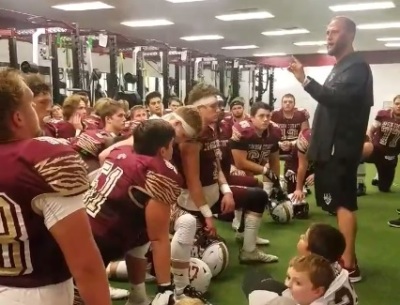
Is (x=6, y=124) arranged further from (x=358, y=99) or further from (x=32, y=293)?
(x=358, y=99)

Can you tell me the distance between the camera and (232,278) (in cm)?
375

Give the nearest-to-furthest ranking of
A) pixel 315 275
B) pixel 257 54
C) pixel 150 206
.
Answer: pixel 315 275, pixel 150 206, pixel 257 54

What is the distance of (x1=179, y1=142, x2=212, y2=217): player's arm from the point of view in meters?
3.30

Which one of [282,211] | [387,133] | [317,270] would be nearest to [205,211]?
[317,270]

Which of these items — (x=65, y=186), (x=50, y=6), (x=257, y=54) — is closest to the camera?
(x=65, y=186)

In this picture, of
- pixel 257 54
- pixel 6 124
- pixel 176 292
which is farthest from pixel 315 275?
pixel 257 54

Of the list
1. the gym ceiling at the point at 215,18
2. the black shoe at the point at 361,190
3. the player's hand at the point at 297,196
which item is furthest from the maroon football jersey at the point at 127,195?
the gym ceiling at the point at 215,18

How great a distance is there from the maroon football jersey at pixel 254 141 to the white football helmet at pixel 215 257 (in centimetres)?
179

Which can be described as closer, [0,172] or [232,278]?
[0,172]

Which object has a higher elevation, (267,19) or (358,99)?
(267,19)

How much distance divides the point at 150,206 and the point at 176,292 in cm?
68

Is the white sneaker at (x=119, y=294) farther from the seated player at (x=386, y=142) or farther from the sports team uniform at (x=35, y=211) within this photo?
the seated player at (x=386, y=142)

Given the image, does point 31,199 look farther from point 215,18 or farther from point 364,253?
point 215,18

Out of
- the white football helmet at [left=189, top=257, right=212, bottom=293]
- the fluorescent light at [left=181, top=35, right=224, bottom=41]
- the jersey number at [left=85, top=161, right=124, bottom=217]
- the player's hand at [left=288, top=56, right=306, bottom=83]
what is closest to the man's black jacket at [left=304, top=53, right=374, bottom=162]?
the player's hand at [left=288, top=56, right=306, bottom=83]
